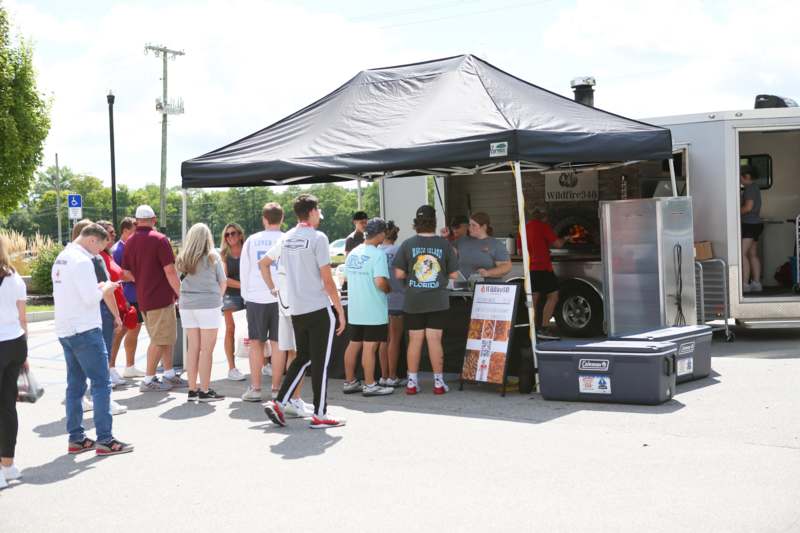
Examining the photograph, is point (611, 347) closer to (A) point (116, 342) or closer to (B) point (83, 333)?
(B) point (83, 333)

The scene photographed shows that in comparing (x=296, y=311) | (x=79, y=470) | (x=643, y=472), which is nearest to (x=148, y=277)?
(x=296, y=311)

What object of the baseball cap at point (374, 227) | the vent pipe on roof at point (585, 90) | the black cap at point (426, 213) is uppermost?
the vent pipe on roof at point (585, 90)

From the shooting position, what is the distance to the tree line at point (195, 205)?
296 feet

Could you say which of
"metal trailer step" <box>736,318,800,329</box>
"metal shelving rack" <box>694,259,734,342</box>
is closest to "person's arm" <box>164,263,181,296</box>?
"metal shelving rack" <box>694,259,734,342</box>

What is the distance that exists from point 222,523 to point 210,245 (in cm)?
397

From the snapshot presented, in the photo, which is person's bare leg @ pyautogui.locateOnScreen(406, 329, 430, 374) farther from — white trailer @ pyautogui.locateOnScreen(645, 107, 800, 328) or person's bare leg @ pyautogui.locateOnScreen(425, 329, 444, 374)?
white trailer @ pyautogui.locateOnScreen(645, 107, 800, 328)

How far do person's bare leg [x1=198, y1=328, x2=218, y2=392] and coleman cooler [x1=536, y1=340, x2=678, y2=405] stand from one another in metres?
3.00

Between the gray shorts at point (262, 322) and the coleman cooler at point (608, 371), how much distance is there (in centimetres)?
247

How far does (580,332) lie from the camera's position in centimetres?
1174

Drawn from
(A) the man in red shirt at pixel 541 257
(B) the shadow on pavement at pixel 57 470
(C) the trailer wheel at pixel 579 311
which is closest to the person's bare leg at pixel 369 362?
(B) the shadow on pavement at pixel 57 470

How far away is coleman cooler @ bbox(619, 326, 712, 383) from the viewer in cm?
791

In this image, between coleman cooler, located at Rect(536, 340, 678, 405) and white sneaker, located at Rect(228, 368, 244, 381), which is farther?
white sneaker, located at Rect(228, 368, 244, 381)

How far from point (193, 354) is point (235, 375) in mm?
1430

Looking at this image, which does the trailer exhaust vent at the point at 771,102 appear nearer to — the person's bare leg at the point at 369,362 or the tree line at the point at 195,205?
the person's bare leg at the point at 369,362
